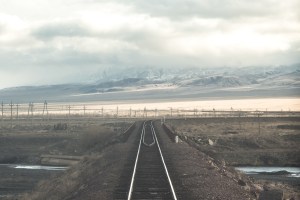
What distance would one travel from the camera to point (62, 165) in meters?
57.8

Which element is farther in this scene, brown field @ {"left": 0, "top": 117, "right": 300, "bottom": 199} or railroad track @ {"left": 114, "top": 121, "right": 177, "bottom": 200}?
brown field @ {"left": 0, "top": 117, "right": 300, "bottom": 199}

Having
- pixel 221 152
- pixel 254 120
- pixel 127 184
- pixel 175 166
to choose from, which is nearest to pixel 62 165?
pixel 221 152

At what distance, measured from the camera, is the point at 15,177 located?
49406 mm

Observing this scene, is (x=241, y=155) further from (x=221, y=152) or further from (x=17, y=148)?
(x=17, y=148)

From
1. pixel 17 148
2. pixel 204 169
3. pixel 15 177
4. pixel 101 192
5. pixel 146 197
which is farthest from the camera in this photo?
pixel 17 148

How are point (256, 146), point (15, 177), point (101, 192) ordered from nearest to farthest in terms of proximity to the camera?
point (101, 192) < point (15, 177) < point (256, 146)

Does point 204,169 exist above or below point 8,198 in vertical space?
above

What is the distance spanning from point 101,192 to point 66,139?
6076 centimetres

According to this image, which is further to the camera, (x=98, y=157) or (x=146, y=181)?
(x=98, y=157)

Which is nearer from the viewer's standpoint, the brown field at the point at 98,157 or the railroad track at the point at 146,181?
the railroad track at the point at 146,181

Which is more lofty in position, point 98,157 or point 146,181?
point 146,181

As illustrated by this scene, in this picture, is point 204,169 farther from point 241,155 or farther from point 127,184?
point 241,155

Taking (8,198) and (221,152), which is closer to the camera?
(8,198)

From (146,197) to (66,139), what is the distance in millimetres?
62999
